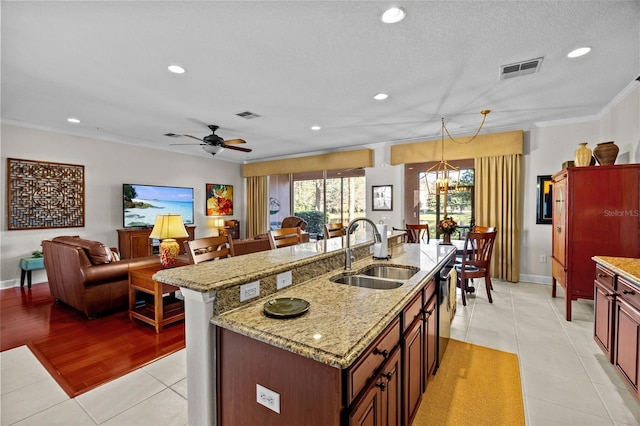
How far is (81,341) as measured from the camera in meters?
2.82

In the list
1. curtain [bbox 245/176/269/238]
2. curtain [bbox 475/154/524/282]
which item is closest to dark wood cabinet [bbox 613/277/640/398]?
curtain [bbox 475/154/524/282]

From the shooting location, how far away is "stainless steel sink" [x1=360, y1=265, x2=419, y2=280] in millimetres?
2146

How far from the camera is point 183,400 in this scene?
6.52ft

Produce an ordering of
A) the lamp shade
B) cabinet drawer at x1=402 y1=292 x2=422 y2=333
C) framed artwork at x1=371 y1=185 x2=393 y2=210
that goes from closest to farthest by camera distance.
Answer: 1. cabinet drawer at x1=402 y1=292 x2=422 y2=333
2. the lamp shade
3. framed artwork at x1=371 y1=185 x2=393 y2=210

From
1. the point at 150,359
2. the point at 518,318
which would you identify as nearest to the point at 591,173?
the point at 518,318

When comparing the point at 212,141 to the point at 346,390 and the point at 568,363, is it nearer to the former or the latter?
the point at 346,390

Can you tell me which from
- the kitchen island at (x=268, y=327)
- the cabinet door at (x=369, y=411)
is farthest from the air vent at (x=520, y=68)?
the cabinet door at (x=369, y=411)

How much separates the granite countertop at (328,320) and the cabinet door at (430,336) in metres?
0.31

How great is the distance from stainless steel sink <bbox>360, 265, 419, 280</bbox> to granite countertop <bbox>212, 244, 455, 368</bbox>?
0.37 meters

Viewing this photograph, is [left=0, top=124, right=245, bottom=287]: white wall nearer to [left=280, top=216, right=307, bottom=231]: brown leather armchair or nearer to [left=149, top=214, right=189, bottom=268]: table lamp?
[left=280, top=216, right=307, bottom=231]: brown leather armchair

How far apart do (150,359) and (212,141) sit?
10.7ft

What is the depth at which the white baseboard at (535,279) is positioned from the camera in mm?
4799

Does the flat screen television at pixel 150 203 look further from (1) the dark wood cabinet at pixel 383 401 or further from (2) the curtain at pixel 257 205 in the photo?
(1) the dark wood cabinet at pixel 383 401

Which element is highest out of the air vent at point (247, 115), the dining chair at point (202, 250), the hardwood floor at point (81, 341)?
the air vent at point (247, 115)
